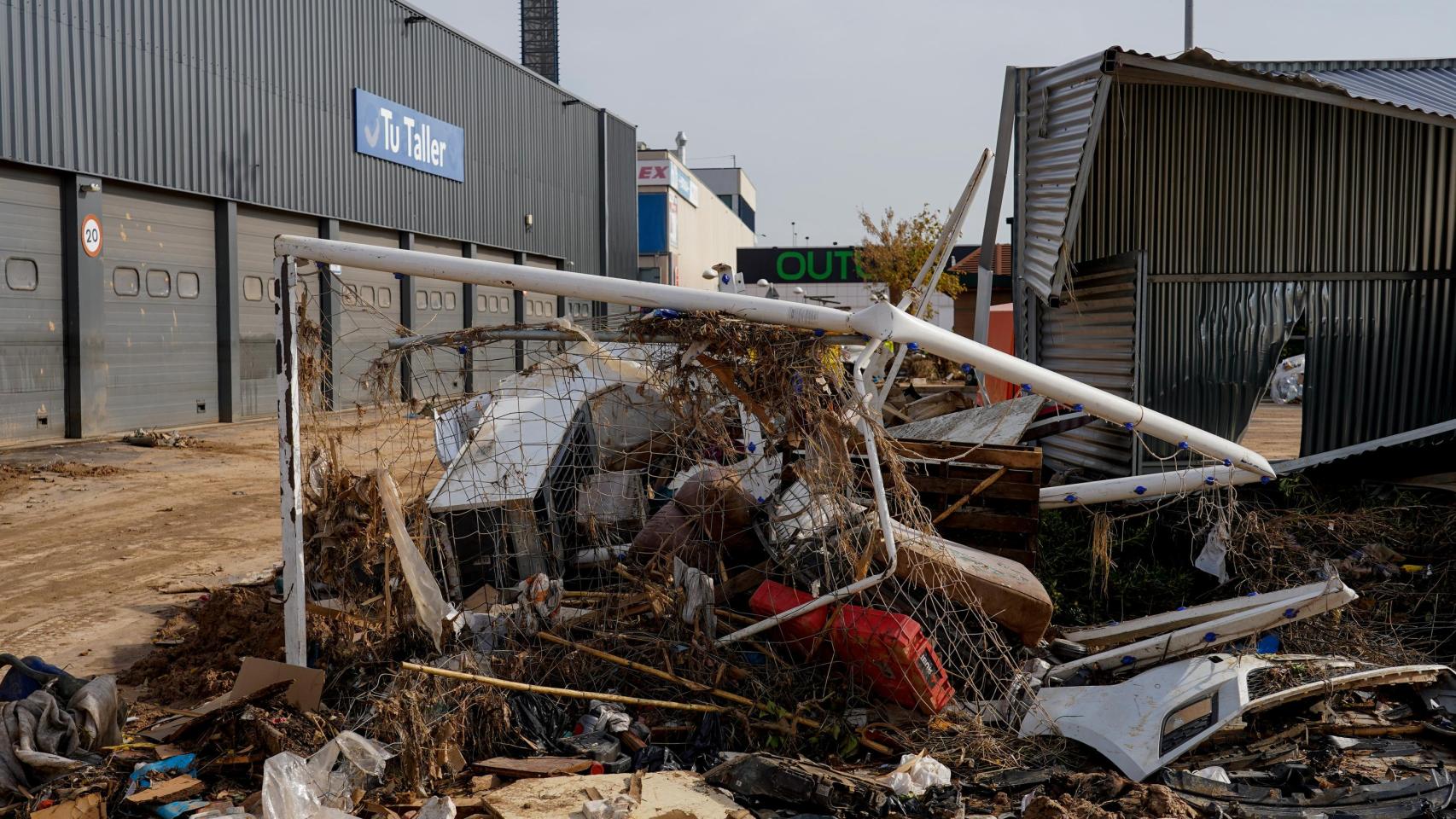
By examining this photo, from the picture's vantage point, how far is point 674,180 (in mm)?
39469

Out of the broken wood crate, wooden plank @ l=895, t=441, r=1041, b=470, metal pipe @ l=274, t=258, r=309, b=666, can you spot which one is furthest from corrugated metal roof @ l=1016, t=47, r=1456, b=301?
metal pipe @ l=274, t=258, r=309, b=666

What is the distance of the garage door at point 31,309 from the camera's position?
1147 centimetres

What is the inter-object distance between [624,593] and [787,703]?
2.98 ft

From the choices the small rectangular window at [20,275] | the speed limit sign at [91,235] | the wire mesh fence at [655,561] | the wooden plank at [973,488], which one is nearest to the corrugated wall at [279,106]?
the speed limit sign at [91,235]

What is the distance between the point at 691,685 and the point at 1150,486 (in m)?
2.70

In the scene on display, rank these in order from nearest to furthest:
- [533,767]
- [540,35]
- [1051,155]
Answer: [533,767]
[1051,155]
[540,35]

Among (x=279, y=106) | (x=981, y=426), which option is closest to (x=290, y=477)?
(x=981, y=426)

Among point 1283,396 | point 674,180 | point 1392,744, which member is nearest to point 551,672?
point 1392,744

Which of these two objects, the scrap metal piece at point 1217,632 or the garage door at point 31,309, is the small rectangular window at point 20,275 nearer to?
the garage door at point 31,309

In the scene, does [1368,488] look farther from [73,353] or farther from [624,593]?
[73,353]

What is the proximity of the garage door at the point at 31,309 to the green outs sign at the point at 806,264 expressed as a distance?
31162mm

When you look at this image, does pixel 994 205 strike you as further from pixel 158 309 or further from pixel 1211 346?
pixel 158 309

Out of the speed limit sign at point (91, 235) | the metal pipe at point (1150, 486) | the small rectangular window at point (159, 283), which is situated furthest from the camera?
the small rectangular window at point (159, 283)

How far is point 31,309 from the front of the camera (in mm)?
11781
